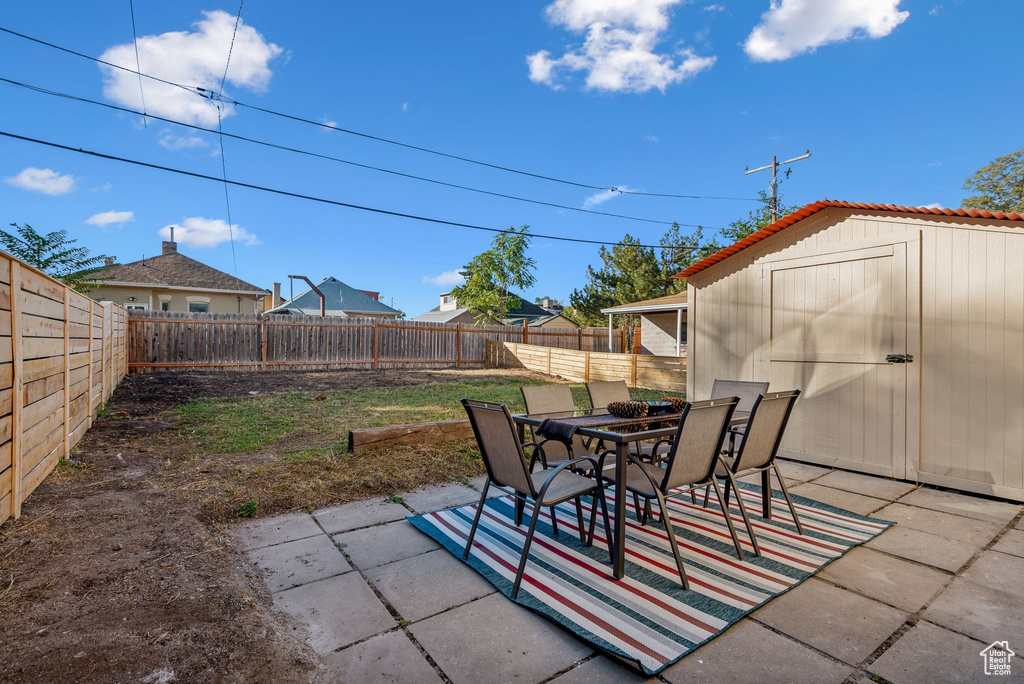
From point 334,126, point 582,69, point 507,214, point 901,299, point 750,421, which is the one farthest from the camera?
point 507,214

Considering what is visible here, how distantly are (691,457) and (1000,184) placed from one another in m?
34.6

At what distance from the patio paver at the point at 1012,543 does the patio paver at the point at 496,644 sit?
2.58 metres

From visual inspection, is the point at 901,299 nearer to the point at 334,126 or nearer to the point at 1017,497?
the point at 1017,497

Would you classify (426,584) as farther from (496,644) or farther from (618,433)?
(618,433)

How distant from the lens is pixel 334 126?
10172 millimetres

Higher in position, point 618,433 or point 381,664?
point 618,433

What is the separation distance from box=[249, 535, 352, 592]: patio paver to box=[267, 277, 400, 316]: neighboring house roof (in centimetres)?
2702

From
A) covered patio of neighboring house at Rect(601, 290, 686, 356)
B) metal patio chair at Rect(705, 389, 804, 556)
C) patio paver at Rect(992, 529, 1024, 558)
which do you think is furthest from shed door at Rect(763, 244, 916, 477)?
covered patio of neighboring house at Rect(601, 290, 686, 356)

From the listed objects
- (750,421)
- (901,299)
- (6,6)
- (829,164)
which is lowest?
(750,421)

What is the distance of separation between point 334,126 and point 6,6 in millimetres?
4884

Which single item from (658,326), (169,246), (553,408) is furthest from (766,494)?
(169,246)

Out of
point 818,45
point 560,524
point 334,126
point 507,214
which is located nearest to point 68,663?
point 560,524
